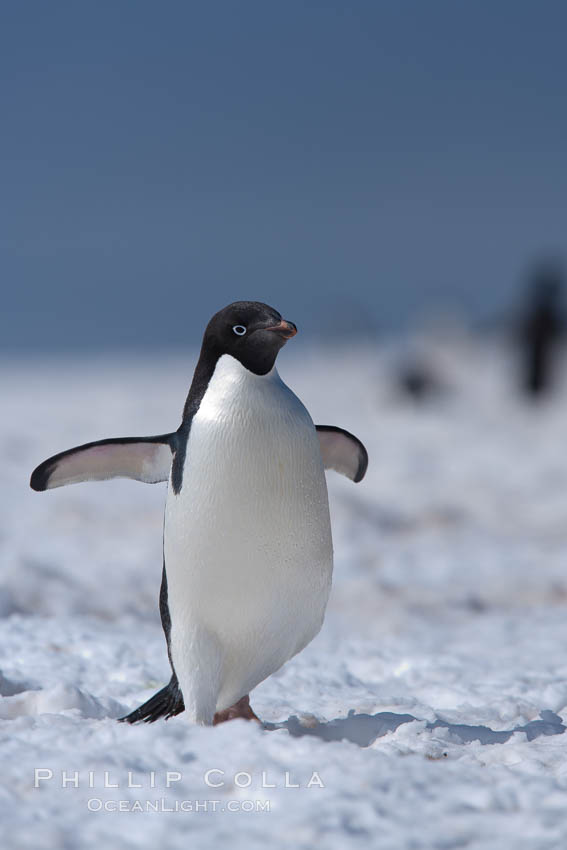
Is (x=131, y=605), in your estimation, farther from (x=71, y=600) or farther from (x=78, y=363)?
(x=78, y=363)

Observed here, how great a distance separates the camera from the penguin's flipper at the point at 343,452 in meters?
3.04

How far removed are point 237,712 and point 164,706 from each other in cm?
21

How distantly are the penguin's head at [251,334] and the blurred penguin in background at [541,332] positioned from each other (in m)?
12.8

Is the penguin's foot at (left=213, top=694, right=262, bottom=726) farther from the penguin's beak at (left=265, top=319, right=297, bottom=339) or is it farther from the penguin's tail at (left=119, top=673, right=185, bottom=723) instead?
the penguin's beak at (left=265, top=319, right=297, bottom=339)

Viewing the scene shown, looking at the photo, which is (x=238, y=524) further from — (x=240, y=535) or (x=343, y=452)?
(x=343, y=452)

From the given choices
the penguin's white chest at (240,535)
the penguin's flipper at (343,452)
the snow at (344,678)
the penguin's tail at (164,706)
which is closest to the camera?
the snow at (344,678)

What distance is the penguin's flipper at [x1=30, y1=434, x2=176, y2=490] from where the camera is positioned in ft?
9.16

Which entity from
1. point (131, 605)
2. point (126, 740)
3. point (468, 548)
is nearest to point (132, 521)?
point (131, 605)

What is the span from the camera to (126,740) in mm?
2275

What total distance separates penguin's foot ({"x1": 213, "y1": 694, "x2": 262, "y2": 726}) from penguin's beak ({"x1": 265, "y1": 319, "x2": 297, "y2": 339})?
104cm

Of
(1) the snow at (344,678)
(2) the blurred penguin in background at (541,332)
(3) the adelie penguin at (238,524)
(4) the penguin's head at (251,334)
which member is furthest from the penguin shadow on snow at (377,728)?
(2) the blurred penguin in background at (541,332)

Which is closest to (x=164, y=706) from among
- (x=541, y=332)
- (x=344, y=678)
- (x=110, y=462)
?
(x=110, y=462)

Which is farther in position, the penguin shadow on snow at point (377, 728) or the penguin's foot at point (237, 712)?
the penguin's foot at point (237, 712)

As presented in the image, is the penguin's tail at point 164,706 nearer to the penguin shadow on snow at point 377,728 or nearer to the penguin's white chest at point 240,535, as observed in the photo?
the penguin's white chest at point 240,535
